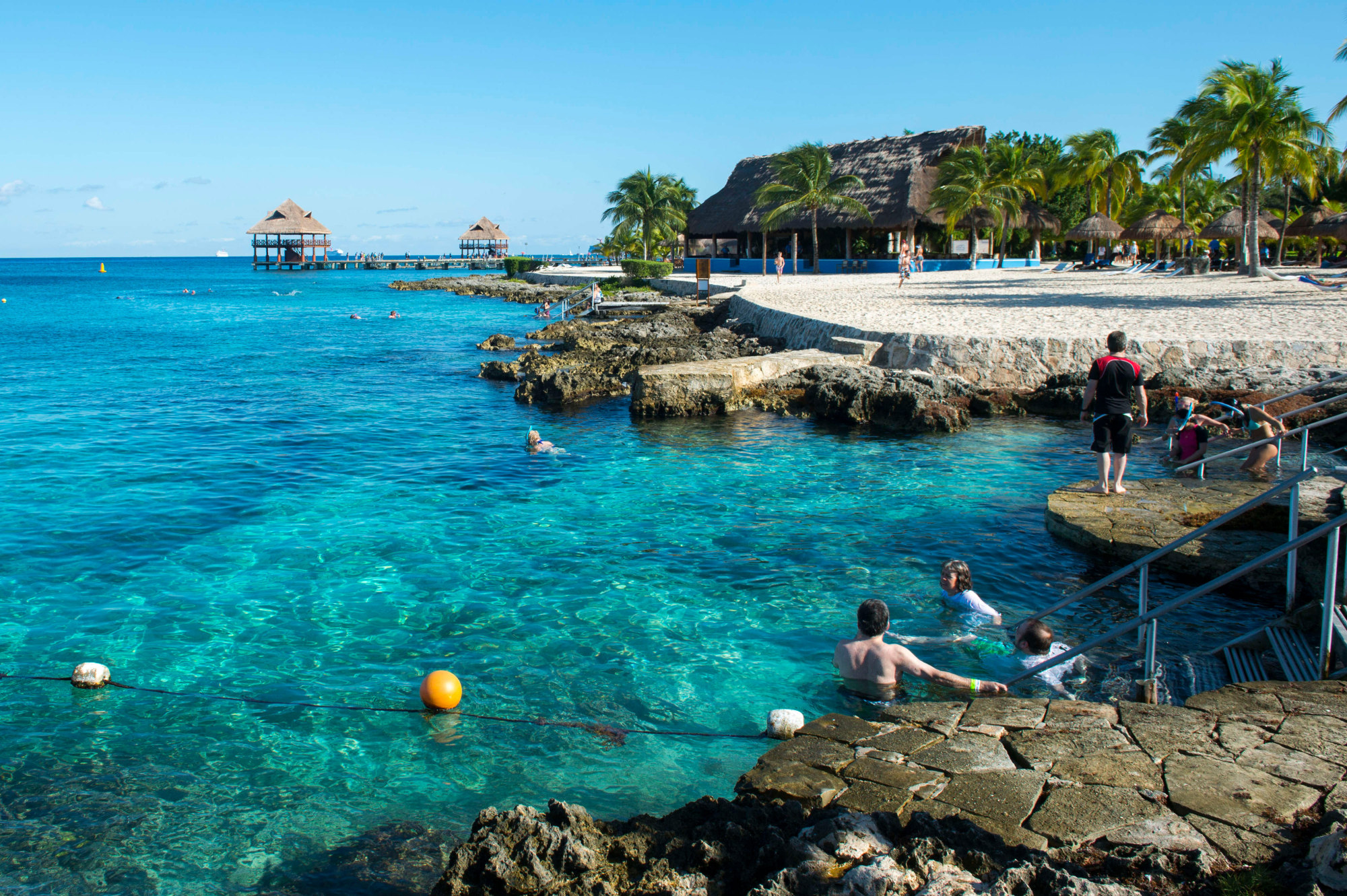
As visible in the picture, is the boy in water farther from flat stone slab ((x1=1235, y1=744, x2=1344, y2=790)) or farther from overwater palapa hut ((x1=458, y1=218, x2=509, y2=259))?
overwater palapa hut ((x1=458, y1=218, x2=509, y2=259))

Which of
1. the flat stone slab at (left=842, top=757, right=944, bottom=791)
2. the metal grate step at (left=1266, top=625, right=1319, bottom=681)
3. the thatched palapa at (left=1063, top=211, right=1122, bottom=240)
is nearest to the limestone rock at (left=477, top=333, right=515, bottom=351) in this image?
the metal grate step at (left=1266, top=625, right=1319, bottom=681)

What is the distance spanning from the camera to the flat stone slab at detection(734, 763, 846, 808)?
4.27 m

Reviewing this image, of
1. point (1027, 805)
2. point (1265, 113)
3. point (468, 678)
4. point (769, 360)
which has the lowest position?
point (468, 678)

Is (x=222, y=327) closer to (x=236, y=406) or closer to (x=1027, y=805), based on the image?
(x=236, y=406)

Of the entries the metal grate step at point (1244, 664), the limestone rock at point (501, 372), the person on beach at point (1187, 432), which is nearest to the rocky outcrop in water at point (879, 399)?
the person on beach at point (1187, 432)

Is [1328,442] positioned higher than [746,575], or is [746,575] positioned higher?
[1328,442]

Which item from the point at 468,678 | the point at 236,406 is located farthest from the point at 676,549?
the point at 236,406

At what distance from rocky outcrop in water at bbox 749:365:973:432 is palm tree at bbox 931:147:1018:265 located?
23234 mm

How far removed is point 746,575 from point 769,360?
10.1 meters

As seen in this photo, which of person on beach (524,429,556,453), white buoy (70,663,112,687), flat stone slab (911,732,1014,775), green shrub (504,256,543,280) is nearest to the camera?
flat stone slab (911,732,1014,775)

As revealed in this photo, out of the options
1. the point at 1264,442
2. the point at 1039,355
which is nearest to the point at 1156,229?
the point at 1039,355

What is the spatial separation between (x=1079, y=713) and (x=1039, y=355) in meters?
13.3

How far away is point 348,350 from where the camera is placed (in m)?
32.0

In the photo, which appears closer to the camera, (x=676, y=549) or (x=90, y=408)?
(x=676, y=549)
